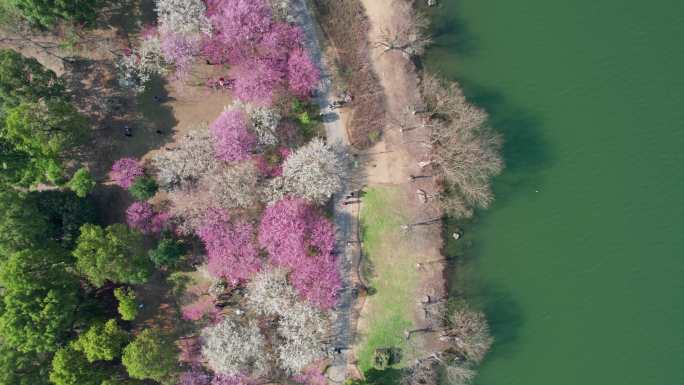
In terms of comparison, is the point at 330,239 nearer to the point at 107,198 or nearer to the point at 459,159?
the point at 459,159

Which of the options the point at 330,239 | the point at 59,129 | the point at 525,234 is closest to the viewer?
the point at 59,129

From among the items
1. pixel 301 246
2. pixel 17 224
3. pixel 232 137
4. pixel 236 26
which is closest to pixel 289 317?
pixel 301 246

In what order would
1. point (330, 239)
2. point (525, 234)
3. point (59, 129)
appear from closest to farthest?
point (59, 129), point (330, 239), point (525, 234)

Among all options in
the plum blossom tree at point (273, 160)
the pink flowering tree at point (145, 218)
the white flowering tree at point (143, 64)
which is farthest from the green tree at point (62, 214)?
the plum blossom tree at point (273, 160)

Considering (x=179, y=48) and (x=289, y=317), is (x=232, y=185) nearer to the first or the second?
(x=289, y=317)

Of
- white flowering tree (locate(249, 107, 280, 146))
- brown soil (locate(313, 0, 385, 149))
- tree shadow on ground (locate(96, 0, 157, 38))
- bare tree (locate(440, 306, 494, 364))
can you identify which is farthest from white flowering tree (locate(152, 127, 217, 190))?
bare tree (locate(440, 306, 494, 364))

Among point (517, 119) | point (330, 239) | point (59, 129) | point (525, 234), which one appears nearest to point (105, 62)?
point (59, 129)
